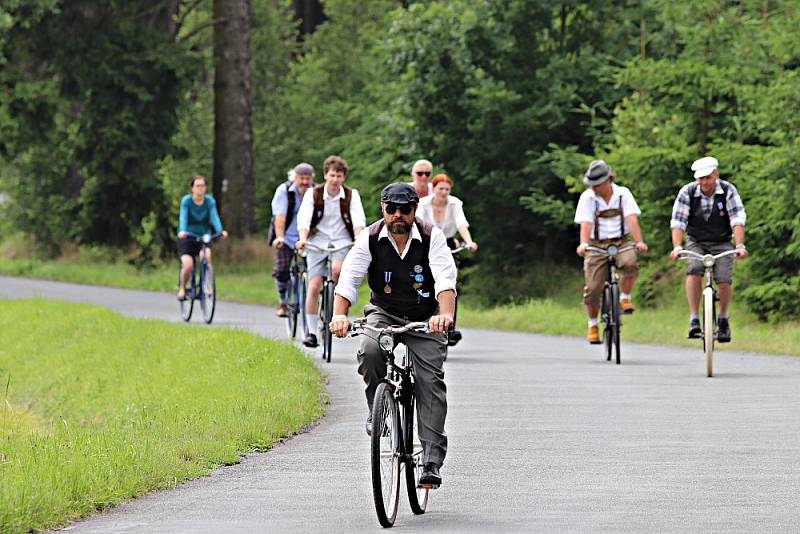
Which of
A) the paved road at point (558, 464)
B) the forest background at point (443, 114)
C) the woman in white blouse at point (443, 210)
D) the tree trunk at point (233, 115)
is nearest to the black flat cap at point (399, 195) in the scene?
the paved road at point (558, 464)

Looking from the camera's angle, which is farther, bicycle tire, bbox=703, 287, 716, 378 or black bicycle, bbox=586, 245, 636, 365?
black bicycle, bbox=586, 245, 636, 365

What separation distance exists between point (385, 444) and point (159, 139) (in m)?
33.6

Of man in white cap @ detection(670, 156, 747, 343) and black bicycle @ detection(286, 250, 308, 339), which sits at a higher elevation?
man in white cap @ detection(670, 156, 747, 343)

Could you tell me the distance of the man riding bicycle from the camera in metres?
18.9

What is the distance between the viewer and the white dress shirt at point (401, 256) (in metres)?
9.62

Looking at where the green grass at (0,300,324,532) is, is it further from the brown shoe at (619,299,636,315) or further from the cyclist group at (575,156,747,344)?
the brown shoe at (619,299,636,315)

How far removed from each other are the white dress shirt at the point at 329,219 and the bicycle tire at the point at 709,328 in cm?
360

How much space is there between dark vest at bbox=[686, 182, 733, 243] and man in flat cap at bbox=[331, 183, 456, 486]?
8.47 m

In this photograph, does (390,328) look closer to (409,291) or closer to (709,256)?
(409,291)

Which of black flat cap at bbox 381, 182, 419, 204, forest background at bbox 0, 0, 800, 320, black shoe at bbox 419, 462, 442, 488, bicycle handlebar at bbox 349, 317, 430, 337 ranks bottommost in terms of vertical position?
black shoe at bbox 419, 462, 442, 488

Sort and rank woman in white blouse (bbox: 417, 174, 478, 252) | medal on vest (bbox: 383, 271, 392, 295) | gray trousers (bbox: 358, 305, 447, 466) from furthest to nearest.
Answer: woman in white blouse (bbox: 417, 174, 478, 252), medal on vest (bbox: 383, 271, 392, 295), gray trousers (bbox: 358, 305, 447, 466)

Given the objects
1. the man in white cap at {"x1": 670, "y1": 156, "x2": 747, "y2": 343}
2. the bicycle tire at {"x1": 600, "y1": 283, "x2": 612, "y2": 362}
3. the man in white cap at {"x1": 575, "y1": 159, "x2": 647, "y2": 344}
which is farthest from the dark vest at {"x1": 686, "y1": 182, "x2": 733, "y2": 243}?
the bicycle tire at {"x1": 600, "y1": 283, "x2": 612, "y2": 362}

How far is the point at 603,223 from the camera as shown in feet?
62.8

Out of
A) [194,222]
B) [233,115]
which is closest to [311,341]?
[194,222]
